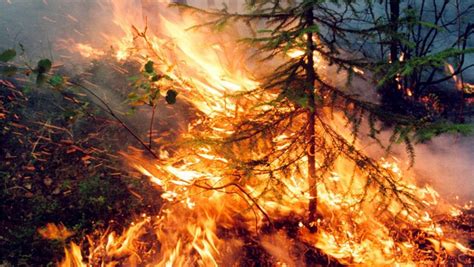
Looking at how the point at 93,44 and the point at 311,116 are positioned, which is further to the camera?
the point at 93,44

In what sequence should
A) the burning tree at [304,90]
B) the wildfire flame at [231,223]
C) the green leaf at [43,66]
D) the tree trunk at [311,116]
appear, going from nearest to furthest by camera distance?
the burning tree at [304,90]
the tree trunk at [311,116]
the green leaf at [43,66]
the wildfire flame at [231,223]

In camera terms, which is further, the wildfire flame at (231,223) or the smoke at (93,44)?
the smoke at (93,44)

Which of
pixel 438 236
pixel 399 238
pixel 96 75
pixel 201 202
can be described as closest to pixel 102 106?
pixel 96 75

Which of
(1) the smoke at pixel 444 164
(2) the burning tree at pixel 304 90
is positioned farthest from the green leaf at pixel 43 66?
(1) the smoke at pixel 444 164

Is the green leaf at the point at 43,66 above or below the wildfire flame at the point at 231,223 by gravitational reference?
above

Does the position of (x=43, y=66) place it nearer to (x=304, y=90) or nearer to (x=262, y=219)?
(x=304, y=90)

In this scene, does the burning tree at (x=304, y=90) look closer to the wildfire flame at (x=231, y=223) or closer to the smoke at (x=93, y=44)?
the wildfire flame at (x=231, y=223)

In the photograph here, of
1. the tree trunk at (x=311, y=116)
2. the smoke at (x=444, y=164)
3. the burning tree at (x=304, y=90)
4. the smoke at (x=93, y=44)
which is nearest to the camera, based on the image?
the burning tree at (x=304, y=90)

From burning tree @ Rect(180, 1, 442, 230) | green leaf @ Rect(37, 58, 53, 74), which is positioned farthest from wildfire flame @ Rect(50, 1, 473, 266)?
green leaf @ Rect(37, 58, 53, 74)

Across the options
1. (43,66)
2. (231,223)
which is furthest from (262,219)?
(43,66)

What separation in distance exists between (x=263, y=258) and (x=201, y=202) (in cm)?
175

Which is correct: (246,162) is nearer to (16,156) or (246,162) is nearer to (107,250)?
(107,250)

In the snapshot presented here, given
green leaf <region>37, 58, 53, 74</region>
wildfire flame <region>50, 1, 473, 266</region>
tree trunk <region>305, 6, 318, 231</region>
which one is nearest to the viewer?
tree trunk <region>305, 6, 318, 231</region>

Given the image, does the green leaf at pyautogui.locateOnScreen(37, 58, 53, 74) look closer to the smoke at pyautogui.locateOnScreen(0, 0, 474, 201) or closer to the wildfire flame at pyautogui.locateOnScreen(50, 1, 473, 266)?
the wildfire flame at pyautogui.locateOnScreen(50, 1, 473, 266)
